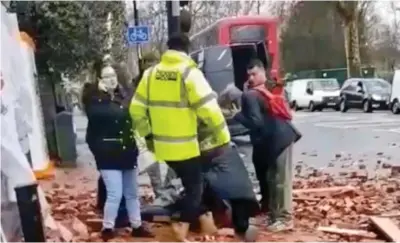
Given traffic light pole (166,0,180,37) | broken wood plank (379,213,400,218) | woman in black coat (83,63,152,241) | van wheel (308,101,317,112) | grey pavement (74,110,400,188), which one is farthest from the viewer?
van wheel (308,101,317,112)

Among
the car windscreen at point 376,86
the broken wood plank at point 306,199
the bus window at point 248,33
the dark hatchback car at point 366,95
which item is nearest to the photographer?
the broken wood plank at point 306,199

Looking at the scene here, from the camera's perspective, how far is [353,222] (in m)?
8.86

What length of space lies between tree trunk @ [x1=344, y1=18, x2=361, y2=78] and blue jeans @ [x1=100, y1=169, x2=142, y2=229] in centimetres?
5161

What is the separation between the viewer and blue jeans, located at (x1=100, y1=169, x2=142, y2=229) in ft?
25.0

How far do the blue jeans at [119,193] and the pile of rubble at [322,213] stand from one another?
18cm

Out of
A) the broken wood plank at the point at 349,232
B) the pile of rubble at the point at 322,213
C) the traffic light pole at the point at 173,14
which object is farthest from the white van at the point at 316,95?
the broken wood plank at the point at 349,232

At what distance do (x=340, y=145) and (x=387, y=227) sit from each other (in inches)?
563

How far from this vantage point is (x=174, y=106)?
710cm

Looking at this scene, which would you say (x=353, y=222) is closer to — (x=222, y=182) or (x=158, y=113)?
(x=222, y=182)

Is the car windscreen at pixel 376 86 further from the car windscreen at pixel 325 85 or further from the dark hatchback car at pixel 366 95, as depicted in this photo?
the car windscreen at pixel 325 85

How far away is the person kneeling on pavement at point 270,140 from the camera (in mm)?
8094

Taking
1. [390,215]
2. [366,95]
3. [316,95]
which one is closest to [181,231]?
[390,215]

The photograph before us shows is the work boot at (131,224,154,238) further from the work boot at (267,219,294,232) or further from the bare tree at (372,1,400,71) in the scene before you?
the bare tree at (372,1,400,71)

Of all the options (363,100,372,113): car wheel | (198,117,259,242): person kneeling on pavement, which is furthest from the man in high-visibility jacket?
(363,100,372,113): car wheel
